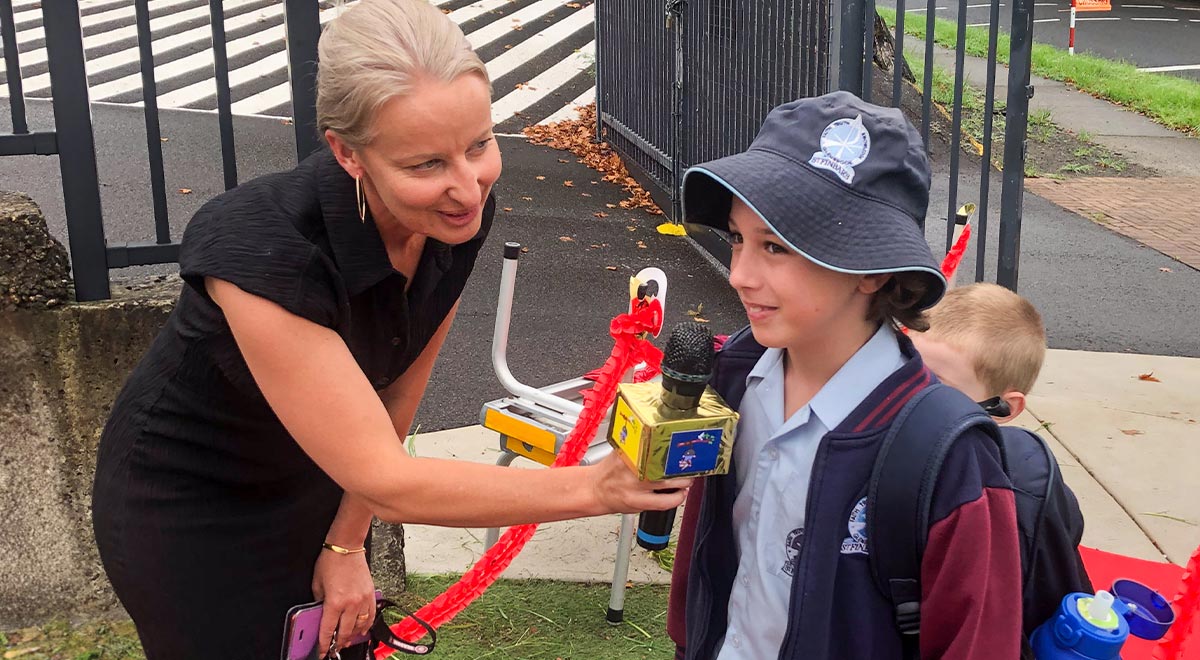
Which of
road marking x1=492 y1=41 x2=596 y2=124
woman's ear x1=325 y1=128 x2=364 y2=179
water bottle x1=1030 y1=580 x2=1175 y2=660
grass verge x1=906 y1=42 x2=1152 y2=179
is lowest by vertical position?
grass verge x1=906 y1=42 x2=1152 y2=179

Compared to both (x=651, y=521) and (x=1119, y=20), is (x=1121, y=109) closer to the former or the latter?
(x=1119, y=20)

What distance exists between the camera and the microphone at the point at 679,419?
1.57 meters

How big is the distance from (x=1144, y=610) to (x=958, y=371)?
676 millimetres

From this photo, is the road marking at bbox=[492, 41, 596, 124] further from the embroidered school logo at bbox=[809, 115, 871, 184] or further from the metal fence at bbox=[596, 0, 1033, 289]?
the embroidered school logo at bbox=[809, 115, 871, 184]

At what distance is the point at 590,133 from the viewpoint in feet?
37.2

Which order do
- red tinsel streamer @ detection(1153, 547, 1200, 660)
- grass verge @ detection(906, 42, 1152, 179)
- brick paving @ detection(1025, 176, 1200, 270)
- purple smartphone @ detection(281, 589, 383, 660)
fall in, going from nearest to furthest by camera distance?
red tinsel streamer @ detection(1153, 547, 1200, 660) → purple smartphone @ detection(281, 589, 383, 660) → brick paving @ detection(1025, 176, 1200, 270) → grass verge @ detection(906, 42, 1152, 179)

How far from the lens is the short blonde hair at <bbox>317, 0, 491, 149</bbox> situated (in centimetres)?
179

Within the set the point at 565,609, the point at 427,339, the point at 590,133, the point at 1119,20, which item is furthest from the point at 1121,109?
the point at 427,339

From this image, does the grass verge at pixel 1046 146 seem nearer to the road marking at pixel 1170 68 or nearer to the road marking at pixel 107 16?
the road marking at pixel 1170 68

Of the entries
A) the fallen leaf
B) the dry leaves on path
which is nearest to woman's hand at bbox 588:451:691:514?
the fallen leaf

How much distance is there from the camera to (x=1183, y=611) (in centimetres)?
214

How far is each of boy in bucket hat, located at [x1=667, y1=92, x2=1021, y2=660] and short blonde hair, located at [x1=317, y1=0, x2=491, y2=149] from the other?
0.46 metres

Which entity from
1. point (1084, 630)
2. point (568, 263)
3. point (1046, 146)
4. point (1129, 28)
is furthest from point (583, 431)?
point (1129, 28)

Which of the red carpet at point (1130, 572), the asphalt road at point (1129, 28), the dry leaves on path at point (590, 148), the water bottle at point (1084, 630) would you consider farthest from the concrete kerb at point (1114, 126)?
the water bottle at point (1084, 630)
